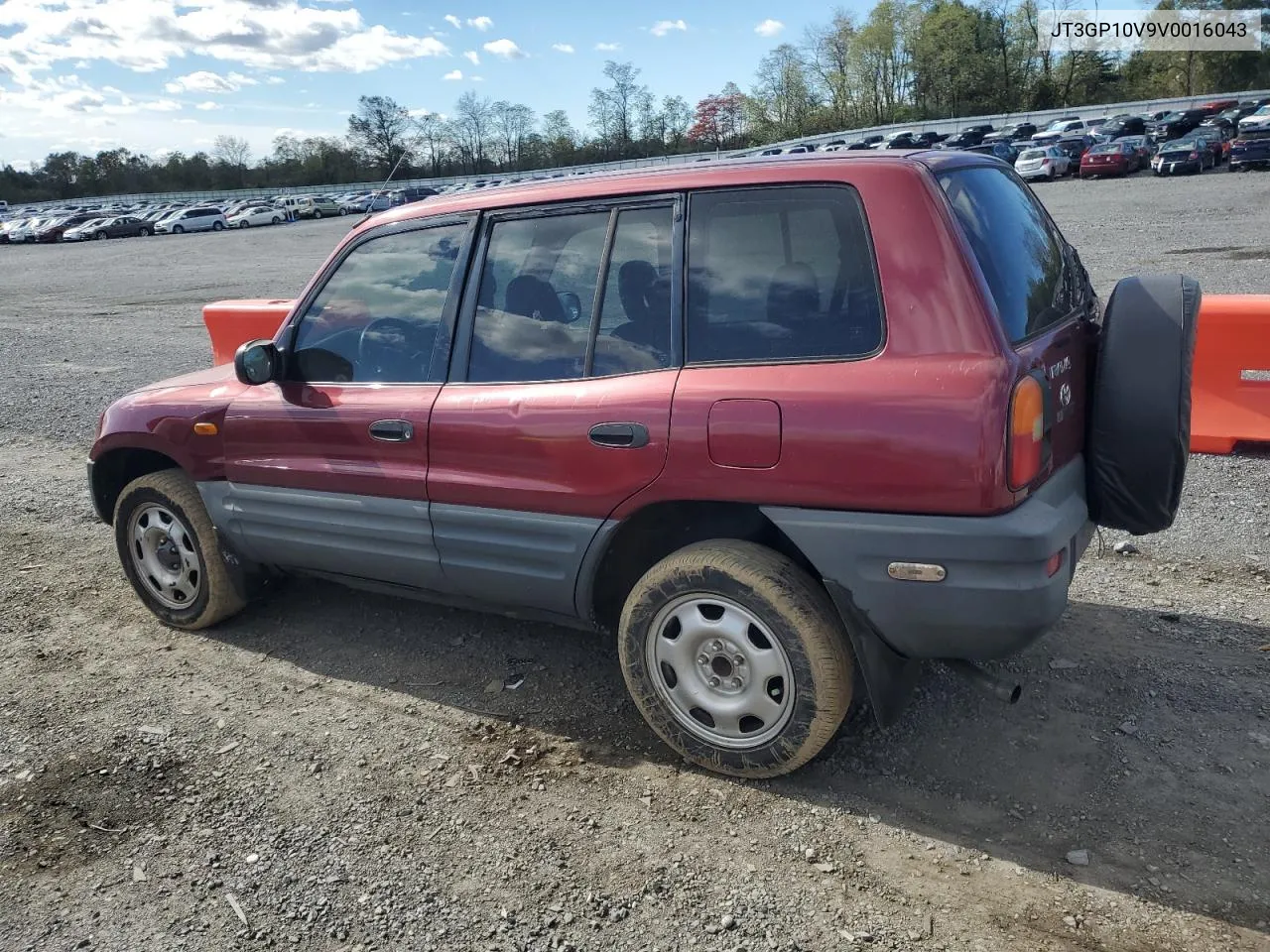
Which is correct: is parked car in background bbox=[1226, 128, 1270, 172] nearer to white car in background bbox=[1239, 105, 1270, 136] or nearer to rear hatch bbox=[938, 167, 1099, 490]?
white car in background bbox=[1239, 105, 1270, 136]

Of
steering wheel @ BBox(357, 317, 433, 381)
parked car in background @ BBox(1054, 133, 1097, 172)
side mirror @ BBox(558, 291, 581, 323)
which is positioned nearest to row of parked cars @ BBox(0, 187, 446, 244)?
parked car in background @ BBox(1054, 133, 1097, 172)

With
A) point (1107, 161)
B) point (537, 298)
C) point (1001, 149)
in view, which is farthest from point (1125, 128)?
point (537, 298)

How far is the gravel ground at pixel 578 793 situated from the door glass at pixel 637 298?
140 centimetres

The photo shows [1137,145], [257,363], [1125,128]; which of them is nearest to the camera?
[257,363]

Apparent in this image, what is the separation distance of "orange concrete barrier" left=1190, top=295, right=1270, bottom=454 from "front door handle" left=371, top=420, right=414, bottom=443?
14.7 ft

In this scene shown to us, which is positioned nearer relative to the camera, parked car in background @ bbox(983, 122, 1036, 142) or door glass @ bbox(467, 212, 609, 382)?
door glass @ bbox(467, 212, 609, 382)

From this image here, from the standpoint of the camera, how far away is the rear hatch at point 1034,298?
2.84m

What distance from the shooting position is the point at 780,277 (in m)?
3.00

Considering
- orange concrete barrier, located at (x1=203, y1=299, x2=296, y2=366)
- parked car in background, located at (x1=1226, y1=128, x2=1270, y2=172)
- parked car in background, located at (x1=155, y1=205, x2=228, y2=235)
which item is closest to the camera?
orange concrete barrier, located at (x1=203, y1=299, x2=296, y2=366)

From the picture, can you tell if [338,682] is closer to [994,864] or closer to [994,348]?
[994,864]

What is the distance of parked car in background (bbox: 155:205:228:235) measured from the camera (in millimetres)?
50719

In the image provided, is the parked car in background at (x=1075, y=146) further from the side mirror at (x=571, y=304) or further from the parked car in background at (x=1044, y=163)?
the side mirror at (x=571, y=304)

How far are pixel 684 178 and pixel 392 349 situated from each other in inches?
53.9

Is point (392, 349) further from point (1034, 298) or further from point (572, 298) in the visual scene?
point (1034, 298)
